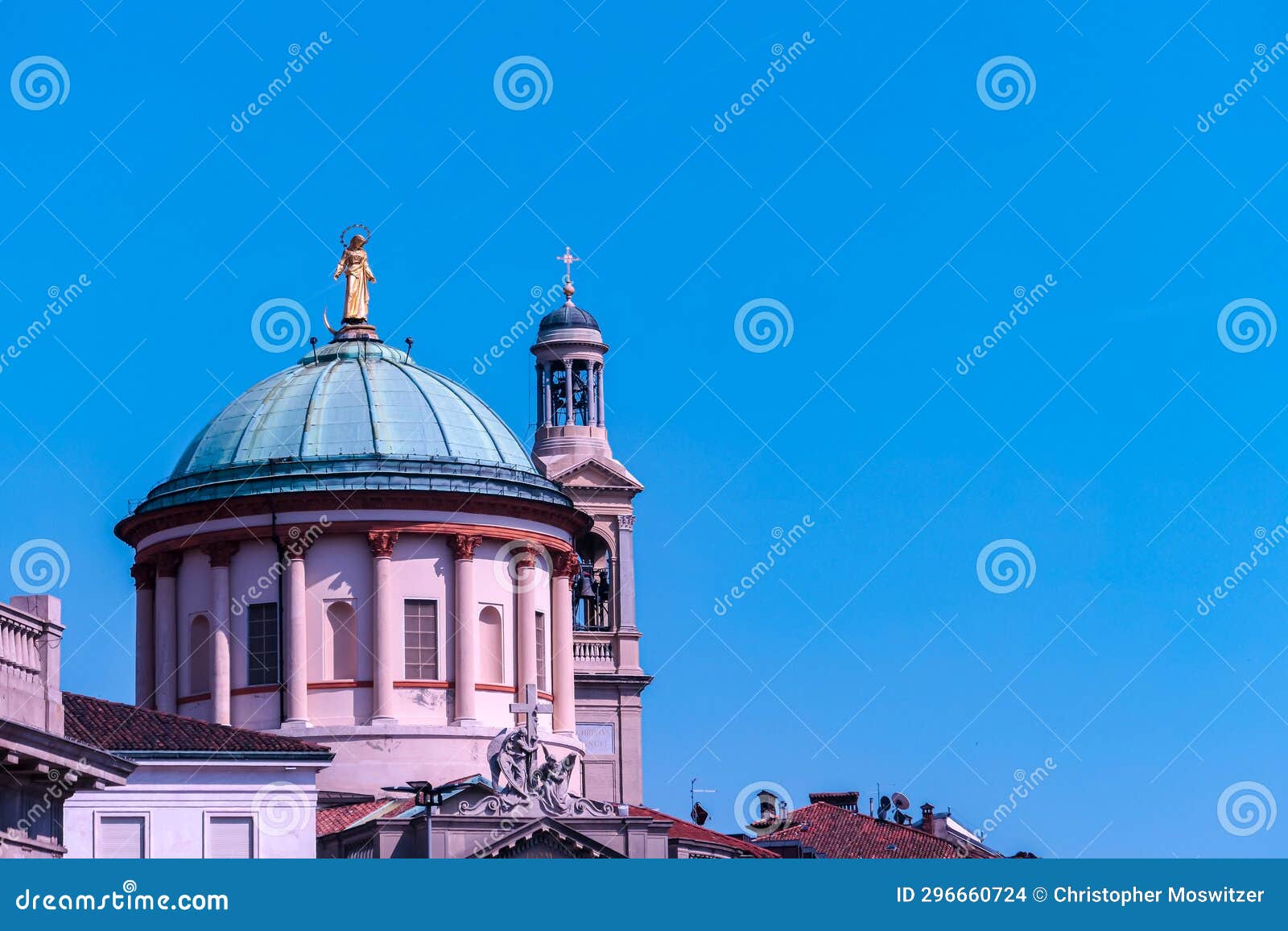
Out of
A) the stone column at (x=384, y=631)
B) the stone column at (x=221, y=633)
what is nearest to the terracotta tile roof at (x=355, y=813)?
the stone column at (x=384, y=631)

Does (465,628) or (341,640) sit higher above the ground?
(465,628)

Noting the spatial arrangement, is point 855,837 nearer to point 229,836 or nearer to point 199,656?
point 199,656

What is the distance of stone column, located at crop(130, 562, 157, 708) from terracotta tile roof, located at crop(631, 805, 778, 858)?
1228cm

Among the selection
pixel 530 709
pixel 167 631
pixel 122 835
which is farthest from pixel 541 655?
pixel 122 835

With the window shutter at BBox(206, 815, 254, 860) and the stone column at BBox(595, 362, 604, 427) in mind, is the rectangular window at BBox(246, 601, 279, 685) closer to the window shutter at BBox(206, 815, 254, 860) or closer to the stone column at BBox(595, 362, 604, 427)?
the window shutter at BBox(206, 815, 254, 860)

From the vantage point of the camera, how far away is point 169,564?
277 feet

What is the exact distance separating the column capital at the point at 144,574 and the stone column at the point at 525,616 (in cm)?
897

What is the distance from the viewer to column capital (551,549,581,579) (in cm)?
8606

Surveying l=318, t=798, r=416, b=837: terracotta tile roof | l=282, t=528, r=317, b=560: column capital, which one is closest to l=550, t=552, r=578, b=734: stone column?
l=318, t=798, r=416, b=837: terracotta tile roof

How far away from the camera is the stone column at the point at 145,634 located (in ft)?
277

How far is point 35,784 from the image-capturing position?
161 feet

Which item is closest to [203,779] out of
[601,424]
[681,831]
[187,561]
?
[187,561]

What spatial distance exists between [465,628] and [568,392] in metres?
20.5

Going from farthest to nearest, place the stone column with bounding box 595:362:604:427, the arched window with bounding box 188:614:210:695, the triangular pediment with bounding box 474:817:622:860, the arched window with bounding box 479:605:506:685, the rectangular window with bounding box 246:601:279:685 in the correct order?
the stone column with bounding box 595:362:604:427
the arched window with bounding box 479:605:506:685
the arched window with bounding box 188:614:210:695
the rectangular window with bounding box 246:601:279:685
the triangular pediment with bounding box 474:817:622:860
